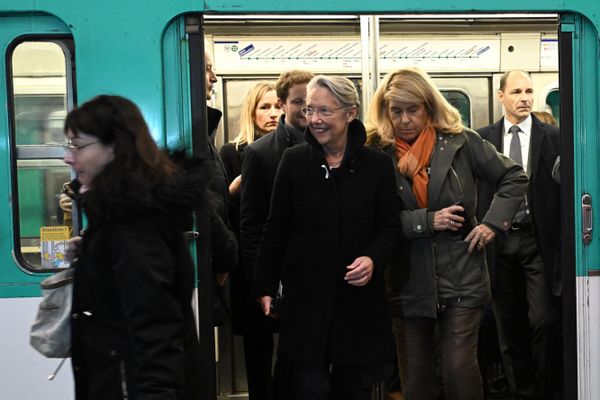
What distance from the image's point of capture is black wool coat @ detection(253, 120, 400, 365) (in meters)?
3.94

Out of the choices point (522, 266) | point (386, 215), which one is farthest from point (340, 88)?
point (522, 266)

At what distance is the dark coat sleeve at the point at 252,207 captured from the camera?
15.1 feet

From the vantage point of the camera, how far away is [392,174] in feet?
13.5

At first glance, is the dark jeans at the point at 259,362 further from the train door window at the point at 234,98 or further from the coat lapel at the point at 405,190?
the train door window at the point at 234,98

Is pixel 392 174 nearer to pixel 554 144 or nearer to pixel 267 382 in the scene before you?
pixel 267 382

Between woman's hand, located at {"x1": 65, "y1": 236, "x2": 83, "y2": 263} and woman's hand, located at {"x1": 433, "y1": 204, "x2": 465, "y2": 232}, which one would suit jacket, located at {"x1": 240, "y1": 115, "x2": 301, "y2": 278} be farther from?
woman's hand, located at {"x1": 65, "y1": 236, "x2": 83, "y2": 263}

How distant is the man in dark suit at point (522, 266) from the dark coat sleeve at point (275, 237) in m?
1.81

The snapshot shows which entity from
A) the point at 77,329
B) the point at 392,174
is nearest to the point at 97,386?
the point at 77,329

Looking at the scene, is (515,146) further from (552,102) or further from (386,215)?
(386,215)

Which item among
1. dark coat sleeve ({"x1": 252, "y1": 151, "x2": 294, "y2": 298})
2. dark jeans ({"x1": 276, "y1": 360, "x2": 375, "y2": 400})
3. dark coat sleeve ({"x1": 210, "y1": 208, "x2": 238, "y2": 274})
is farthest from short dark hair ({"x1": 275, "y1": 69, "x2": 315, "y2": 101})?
dark jeans ({"x1": 276, "y1": 360, "x2": 375, "y2": 400})

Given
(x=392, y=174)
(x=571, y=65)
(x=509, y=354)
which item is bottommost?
(x=509, y=354)

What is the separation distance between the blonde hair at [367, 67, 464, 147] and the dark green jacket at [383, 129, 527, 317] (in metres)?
0.06

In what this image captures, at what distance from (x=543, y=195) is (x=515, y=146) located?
85 centimetres

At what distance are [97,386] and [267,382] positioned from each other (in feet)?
8.32
